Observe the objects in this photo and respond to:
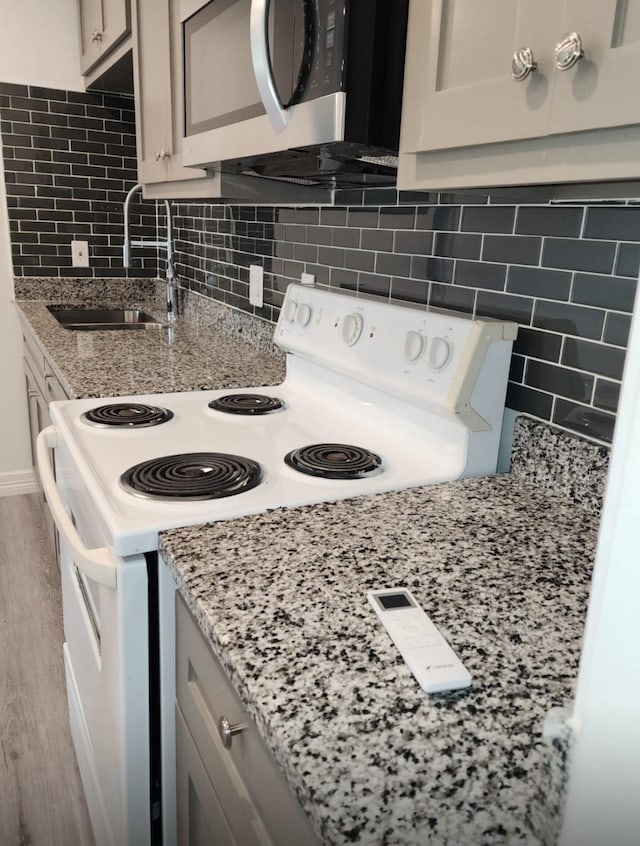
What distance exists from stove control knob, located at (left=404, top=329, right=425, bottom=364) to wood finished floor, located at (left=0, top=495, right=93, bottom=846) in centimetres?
132

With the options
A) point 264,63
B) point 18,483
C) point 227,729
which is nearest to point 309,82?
point 264,63

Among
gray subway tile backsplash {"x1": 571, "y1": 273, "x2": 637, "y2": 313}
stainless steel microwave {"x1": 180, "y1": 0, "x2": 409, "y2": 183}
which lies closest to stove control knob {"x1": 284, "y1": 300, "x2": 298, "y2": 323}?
stainless steel microwave {"x1": 180, "y1": 0, "x2": 409, "y2": 183}

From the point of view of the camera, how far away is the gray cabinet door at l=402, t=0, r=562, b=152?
0.73 m

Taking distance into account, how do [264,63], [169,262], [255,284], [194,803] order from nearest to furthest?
1. [194,803]
2. [264,63]
3. [255,284]
4. [169,262]

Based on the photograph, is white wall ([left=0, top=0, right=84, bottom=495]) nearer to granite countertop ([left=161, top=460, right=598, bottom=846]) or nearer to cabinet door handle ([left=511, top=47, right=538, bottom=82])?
granite countertop ([left=161, top=460, right=598, bottom=846])

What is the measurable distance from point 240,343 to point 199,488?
52.8 inches

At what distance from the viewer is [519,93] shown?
76cm

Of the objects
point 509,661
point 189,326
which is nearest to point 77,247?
point 189,326

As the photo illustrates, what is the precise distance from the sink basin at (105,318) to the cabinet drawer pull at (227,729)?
2256 mm

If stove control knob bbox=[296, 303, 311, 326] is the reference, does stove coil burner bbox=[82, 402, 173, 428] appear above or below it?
below

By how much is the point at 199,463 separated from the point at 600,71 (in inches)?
32.4

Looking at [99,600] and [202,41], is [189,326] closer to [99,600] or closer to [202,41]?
[202,41]

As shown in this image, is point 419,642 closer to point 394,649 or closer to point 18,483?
point 394,649

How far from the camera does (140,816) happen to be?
3.43ft
